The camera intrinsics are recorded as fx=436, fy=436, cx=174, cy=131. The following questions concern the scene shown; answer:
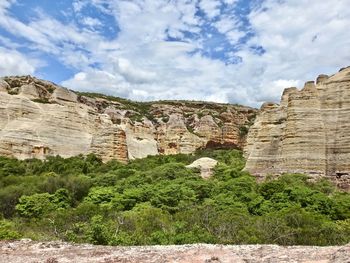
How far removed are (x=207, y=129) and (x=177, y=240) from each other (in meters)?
59.7

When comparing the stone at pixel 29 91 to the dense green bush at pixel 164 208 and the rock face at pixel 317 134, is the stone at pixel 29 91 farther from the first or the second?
the rock face at pixel 317 134

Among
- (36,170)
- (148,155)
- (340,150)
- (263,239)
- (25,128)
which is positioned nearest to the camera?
(263,239)

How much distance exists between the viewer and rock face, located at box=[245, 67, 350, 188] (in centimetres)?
A: 3212

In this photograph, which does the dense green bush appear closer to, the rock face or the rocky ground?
the rock face

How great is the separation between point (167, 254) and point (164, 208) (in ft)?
48.7

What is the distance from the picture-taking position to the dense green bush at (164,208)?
52.3 ft

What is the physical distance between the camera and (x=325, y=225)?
1862 cm

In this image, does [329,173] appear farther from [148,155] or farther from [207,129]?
[207,129]

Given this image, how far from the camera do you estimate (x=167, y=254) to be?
10180mm

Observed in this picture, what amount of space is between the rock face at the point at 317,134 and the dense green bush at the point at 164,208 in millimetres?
1917

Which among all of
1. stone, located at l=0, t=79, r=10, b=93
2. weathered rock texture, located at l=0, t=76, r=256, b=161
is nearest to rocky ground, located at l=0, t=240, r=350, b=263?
weathered rock texture, located at l=0, t=76, r=256, b=161

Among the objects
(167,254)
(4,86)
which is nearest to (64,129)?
(4,86)

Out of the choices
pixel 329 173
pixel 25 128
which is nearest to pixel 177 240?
pixel 329 173

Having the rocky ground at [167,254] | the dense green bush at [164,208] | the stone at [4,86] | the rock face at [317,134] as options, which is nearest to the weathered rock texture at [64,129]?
the stone at [4,86]
